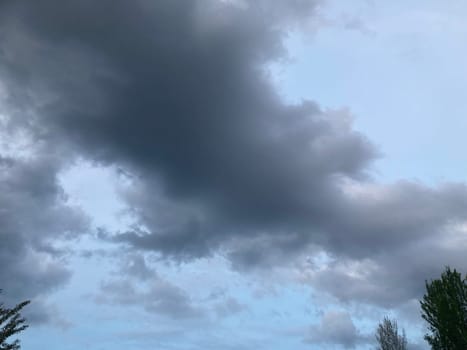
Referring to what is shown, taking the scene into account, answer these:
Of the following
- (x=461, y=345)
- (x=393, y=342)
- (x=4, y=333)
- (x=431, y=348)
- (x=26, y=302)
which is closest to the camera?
(x=4, y=333)

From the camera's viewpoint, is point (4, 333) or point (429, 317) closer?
point (4, 333)

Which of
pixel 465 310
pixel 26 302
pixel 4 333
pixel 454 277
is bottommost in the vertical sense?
pixel 4 333

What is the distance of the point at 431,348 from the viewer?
3716cm

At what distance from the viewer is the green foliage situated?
1399 inches

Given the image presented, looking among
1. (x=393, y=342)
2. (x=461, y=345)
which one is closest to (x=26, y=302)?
(x=461, y=345)

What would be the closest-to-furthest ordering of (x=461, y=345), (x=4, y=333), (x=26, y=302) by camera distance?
(x=4, y=333) < (x=26, y=302) < (x=461, y=345)

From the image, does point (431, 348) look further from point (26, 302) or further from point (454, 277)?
point (26, 302)

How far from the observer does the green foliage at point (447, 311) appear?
3553cm

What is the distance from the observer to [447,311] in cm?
3603

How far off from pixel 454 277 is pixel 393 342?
1513 cm

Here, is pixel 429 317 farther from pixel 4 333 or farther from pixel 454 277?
pixel 4 333

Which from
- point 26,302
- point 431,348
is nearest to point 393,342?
point 431,348

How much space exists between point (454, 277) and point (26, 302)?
33.3 metres

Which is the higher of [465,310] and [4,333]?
[465,310]
